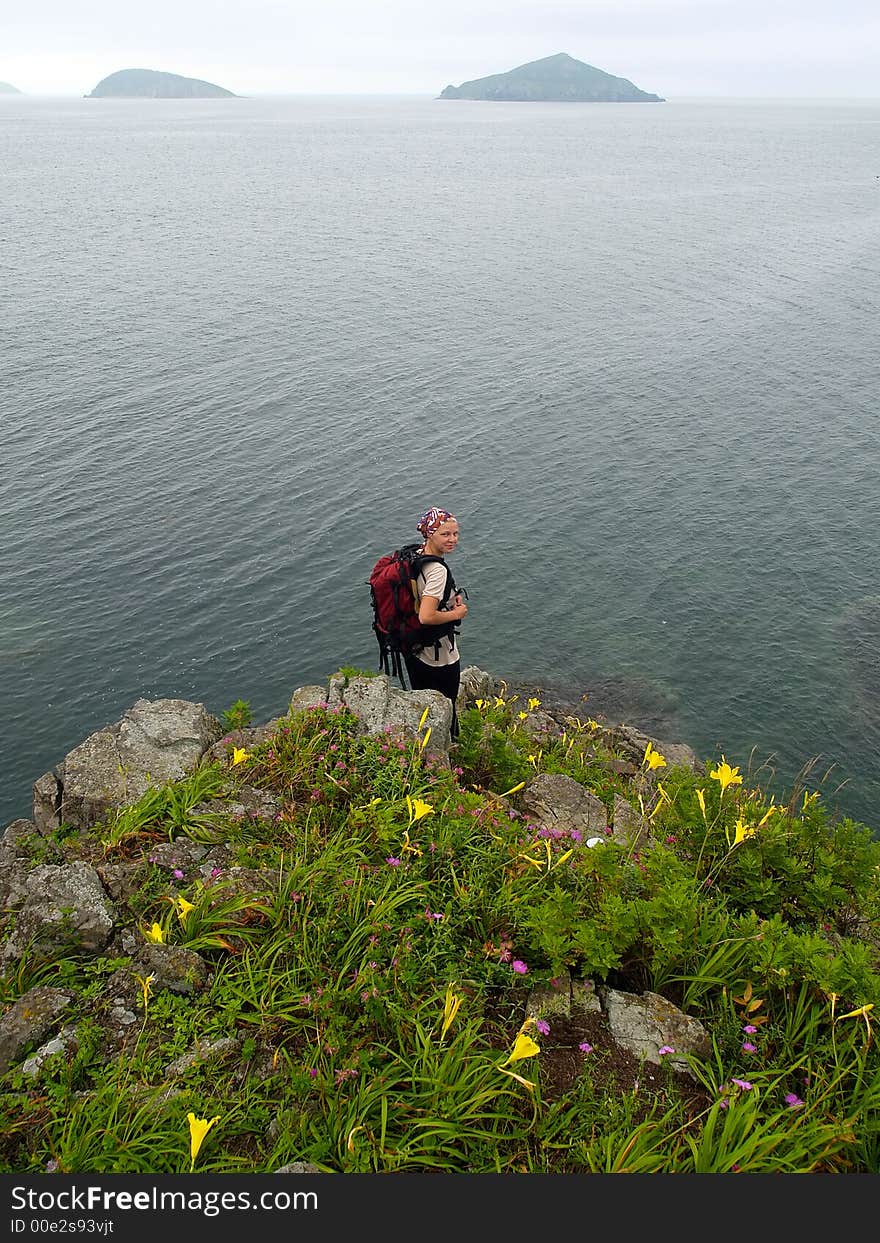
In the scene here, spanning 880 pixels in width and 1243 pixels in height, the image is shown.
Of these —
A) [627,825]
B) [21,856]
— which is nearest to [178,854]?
[21,856]

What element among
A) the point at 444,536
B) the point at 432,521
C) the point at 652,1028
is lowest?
the point at 652,1028

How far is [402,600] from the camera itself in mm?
8719

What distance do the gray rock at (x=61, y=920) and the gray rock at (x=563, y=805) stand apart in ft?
14.6

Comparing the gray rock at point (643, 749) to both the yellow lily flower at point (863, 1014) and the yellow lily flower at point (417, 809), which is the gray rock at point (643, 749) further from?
the yellow lily flower at point (863, 1014)

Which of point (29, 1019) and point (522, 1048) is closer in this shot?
point (522, 1048)

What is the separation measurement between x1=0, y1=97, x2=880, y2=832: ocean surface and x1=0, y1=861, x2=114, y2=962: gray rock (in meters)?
14.2

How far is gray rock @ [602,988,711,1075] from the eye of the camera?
5.43m

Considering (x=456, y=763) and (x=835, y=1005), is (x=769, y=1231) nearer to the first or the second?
(x=835, y=1005)

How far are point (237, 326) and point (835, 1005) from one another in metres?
56.8

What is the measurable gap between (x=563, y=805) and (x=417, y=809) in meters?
3.33

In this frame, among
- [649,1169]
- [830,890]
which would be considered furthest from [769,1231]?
[830,890]

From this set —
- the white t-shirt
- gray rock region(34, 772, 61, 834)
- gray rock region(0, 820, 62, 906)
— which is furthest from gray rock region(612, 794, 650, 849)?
gray rock region(34, 772, 61, 834)

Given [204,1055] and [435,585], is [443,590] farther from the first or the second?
[204,1055]

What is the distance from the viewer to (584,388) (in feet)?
155
